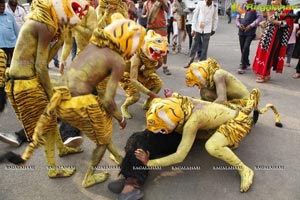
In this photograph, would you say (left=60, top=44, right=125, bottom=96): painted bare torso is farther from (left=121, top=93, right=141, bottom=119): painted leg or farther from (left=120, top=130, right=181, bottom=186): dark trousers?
(left=121, top=93, right=141, bottom=119): painted leg

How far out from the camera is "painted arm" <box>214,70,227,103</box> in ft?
10.4

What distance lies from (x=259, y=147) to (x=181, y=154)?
3.91ft

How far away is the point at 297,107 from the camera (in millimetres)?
4211

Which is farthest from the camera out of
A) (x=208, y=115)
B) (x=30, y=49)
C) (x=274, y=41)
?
(x=274, y=41)

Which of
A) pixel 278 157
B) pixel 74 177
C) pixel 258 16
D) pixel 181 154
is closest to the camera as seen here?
pixel 181 154

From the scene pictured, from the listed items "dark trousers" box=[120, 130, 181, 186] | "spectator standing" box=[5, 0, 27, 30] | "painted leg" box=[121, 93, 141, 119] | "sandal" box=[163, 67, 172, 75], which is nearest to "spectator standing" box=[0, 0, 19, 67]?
"spectator standing" box=[5, 0, 27, 30]

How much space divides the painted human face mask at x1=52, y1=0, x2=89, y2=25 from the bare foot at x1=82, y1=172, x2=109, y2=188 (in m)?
1.41

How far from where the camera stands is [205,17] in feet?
19.3

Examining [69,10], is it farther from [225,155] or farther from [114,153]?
[225,155]

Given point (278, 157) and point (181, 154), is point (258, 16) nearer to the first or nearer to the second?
point (278, 157)

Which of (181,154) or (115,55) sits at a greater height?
(115,55)

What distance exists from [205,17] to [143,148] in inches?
164

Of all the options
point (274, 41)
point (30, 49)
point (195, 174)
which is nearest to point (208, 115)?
point (195, 174)

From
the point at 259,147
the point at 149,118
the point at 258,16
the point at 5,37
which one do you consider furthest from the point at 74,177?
the point at 258,16
